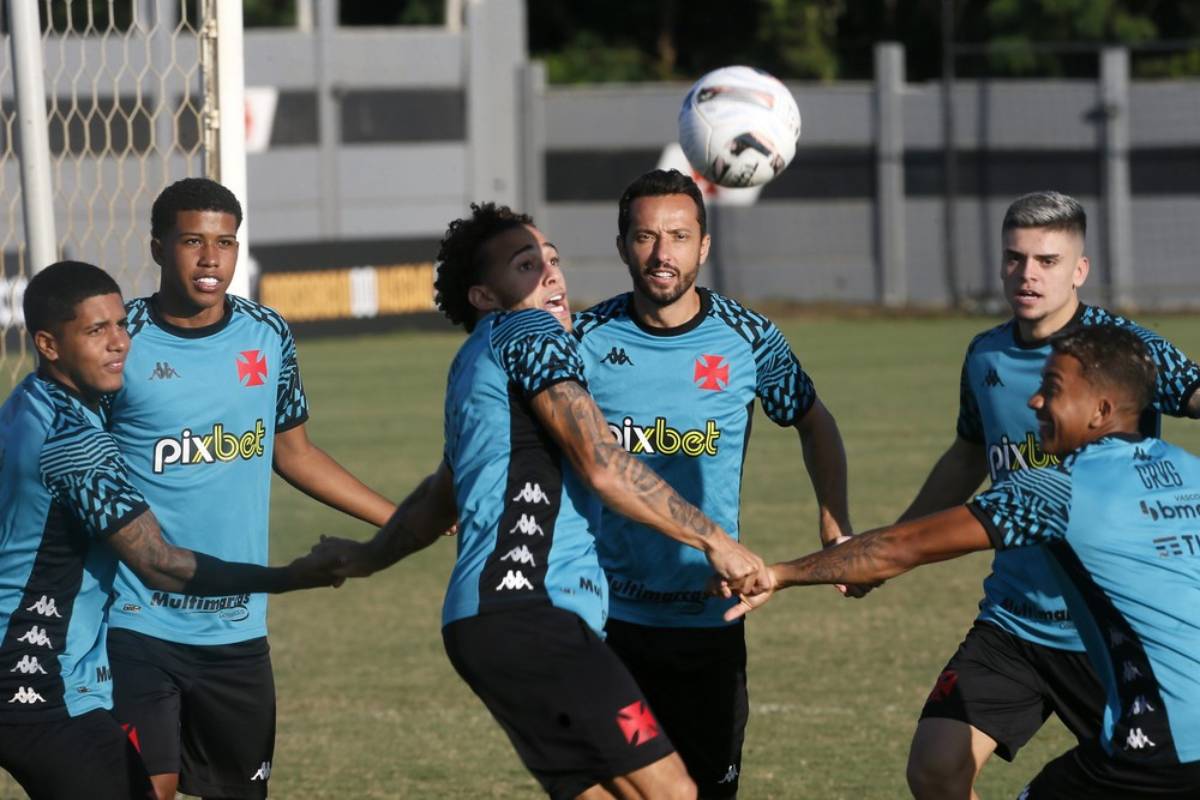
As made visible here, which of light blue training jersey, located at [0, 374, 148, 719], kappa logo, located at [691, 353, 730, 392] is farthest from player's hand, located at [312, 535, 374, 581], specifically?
kappa logo, located at [691, 353, 730, 392]

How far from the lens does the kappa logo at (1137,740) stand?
16.1 feet

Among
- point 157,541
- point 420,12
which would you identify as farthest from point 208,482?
point 420,12

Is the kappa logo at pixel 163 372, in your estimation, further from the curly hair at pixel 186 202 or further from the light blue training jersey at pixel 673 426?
the light blue training jersey at pixel 673 426

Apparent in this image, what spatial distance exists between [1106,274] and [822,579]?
2930cm

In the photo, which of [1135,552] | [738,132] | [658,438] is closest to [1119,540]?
[1135,552]

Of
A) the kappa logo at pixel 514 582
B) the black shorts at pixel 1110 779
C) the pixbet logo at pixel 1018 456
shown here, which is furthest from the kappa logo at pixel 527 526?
the pixbet logo at pixel 1018 456

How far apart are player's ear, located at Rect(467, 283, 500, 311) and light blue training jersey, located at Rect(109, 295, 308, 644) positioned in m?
1.34

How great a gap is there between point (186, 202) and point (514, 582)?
2126mm

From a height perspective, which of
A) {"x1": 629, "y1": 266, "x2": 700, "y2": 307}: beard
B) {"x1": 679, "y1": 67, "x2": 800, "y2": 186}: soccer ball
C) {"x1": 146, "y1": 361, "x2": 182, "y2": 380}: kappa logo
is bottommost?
{"x1": 146, "y1": 361, "x2": 182, "y2": 380}: kappa logo

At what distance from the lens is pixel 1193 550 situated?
4.87 m

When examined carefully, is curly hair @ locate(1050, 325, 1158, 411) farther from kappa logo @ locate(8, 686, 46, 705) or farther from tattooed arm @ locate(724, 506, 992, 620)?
kappa logo @ locate(8, 686, 46, 705)

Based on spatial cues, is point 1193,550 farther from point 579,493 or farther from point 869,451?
point 869,451

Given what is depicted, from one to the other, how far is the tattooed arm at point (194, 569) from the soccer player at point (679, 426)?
1171mm

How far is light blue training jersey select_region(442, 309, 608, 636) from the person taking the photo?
5016 mm
